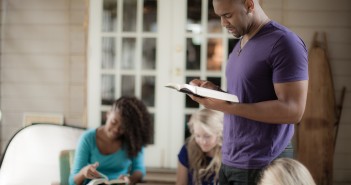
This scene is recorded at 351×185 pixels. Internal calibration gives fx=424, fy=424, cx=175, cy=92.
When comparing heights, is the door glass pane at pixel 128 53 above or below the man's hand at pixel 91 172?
above

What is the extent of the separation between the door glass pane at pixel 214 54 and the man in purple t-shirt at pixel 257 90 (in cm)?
219

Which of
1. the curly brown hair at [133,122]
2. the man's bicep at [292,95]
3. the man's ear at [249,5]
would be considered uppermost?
the man's ear at [249,5]

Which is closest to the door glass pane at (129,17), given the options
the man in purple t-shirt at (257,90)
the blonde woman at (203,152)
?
the blonde woman at (203,152)

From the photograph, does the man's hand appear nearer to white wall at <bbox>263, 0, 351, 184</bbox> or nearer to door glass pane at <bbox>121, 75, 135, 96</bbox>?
door glass pane at <bbox>121, 75, 135, 96</bbox>

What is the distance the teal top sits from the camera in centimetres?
233

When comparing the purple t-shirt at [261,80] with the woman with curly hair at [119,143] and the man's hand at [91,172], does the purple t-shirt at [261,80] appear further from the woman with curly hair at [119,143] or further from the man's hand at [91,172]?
the woman with curly hair at [119,143]

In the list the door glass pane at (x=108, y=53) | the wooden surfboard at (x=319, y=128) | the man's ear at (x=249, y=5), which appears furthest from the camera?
the door glass pane at (x=108, y=53)

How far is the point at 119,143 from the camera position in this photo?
246cm

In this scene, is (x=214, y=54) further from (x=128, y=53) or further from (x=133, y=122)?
(x=133, y=122)

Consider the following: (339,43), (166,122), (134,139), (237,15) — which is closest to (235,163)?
(237,15)

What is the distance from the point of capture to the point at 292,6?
3516mm

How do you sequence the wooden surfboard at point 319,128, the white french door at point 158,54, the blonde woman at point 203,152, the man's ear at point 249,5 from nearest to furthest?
the man's ear at point 249,5 < the blonde woman at point 203,152 < the wooden surfboard at point 319,128 < the white french door at point 158,54

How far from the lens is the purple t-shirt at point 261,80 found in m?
1.17

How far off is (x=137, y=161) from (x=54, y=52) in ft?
5.68
